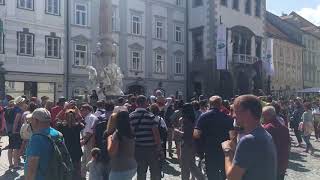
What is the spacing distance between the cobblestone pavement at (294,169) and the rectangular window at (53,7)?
56.4 feet

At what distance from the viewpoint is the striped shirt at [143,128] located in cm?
784

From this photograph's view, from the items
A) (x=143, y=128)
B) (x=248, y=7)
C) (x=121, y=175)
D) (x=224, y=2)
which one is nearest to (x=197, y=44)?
(x=224, y=2)

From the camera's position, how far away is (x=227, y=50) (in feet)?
132

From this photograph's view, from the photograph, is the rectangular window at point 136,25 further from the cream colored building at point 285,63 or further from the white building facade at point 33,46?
the cream colored building at point 285,63

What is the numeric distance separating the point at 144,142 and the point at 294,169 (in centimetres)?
562

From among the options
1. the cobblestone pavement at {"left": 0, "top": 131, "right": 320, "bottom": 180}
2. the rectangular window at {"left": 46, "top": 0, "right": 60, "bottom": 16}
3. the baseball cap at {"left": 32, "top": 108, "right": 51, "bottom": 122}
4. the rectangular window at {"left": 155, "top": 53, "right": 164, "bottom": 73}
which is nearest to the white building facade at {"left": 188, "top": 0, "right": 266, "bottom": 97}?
the rectangular window at {"left": 155, "top": 53, "right": 164, "bottom": 73}

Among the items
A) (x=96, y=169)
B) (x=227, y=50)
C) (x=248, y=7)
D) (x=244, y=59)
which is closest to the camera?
(x=96, y=169)

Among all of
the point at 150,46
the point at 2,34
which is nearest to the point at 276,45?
the point at 150,46

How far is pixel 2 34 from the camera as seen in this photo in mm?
27406

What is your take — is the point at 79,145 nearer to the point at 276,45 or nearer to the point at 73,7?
the point at 73,7

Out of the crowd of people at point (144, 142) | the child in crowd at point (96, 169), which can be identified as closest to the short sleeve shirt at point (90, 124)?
the crowd of people at point (144, 142)

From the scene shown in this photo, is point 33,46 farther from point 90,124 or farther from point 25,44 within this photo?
point 90,124

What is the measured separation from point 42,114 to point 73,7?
91.2ft

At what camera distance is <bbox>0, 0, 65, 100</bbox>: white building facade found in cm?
2789
